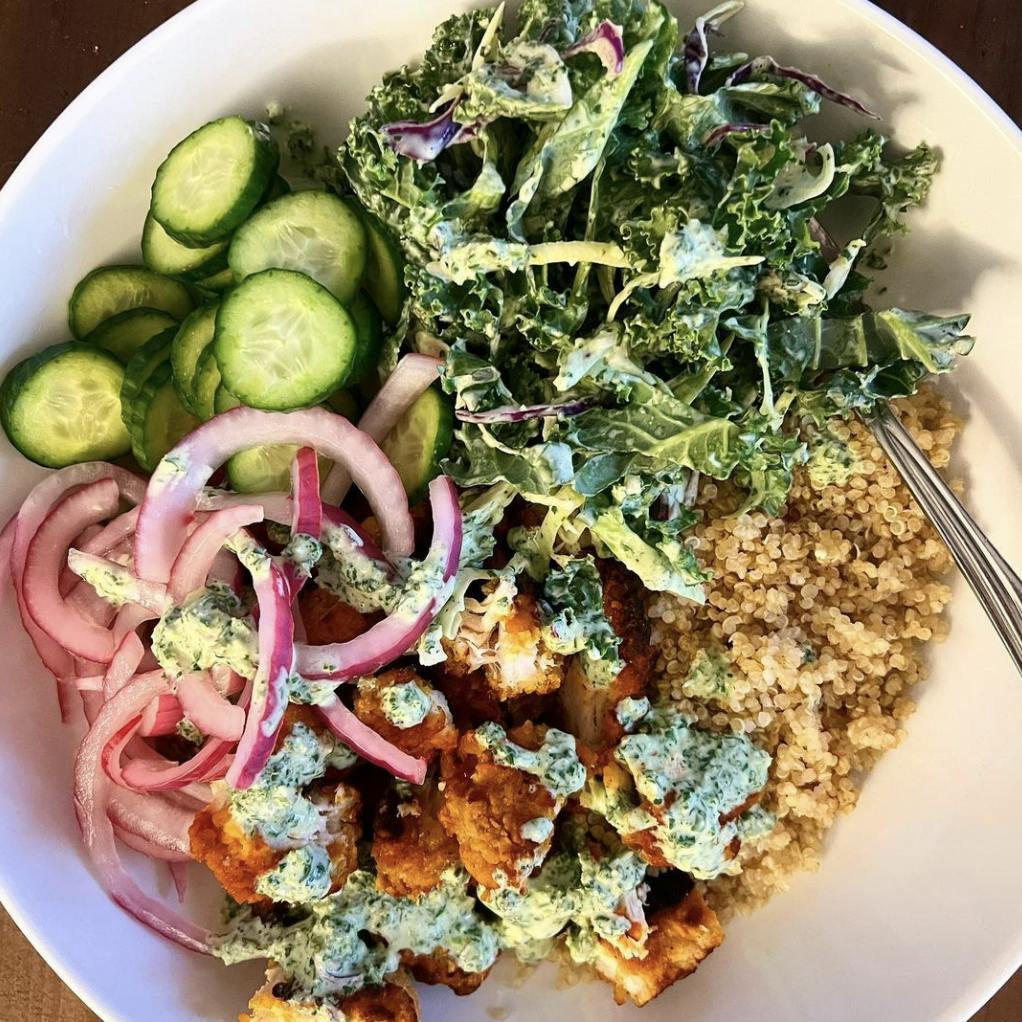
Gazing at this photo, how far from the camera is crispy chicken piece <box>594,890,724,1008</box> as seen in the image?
5.25 ft

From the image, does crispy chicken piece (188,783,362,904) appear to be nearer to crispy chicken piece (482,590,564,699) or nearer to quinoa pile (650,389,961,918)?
crispy chicken piece (482,590,564,699)

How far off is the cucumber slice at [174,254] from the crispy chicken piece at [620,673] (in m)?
0.79

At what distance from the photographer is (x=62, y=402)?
5.16 feet

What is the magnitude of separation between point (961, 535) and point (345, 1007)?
Result: 120cm

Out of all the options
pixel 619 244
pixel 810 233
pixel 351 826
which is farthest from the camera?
pixel 351 826

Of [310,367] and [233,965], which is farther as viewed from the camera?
[233,965]

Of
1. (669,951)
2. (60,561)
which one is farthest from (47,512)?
(669,951)

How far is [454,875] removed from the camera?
1.65 meters

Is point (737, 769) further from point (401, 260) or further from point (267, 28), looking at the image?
point (267, 28)

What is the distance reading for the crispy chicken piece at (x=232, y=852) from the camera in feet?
5.03

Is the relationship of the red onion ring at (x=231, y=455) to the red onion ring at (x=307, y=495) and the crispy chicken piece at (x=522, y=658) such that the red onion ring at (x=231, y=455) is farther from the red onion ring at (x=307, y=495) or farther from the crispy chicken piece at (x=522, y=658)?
the crispy chicken piece at (x=522, y=658)

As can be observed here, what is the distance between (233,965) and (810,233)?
4.99 feet

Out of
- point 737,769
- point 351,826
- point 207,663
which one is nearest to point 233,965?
point 351,826

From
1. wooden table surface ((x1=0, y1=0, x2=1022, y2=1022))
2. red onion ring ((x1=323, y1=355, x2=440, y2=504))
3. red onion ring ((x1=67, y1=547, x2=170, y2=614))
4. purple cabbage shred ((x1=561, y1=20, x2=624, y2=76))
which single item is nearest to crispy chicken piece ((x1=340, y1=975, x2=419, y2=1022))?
red onion ring ((x1=67, y1=547, x2=170, y2=614))
